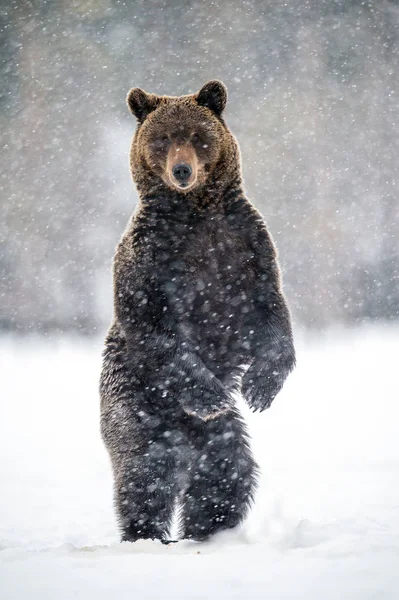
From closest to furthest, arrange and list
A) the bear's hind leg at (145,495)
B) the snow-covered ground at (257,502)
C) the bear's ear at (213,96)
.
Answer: the snow-covered ground at (257,502)
the bear's hind leg at (145,495)
the bear's ear at (213,96)

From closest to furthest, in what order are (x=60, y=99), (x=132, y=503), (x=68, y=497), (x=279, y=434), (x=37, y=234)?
(x=132, y=503) → (x=68, y=497) → (x=279, y=434) → (x=37, y=234) → (x=60, y=99)

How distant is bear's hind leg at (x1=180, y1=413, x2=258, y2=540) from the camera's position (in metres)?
4.46

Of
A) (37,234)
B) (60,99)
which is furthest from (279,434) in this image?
(60,99)

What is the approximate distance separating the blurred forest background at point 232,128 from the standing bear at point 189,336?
973 centimetres

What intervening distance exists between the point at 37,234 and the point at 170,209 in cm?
1182

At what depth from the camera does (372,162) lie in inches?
658

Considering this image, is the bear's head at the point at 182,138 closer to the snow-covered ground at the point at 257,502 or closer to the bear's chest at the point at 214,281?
the bear's chest at the point at 214,281

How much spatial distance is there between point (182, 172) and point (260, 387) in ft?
4.39

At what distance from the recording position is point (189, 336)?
4.53 meters

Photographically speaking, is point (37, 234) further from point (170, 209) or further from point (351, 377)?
point (170, 209)

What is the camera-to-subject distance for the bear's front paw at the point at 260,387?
4.50 meters

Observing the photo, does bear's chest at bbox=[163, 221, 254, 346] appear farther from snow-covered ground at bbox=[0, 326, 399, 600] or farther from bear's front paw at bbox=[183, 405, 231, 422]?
snow-covered ground at bbox=[0, 326, 399, 600]

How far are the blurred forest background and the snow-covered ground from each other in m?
3.57

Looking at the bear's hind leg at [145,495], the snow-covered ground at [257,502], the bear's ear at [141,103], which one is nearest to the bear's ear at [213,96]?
the bear's ear at [141,103]
